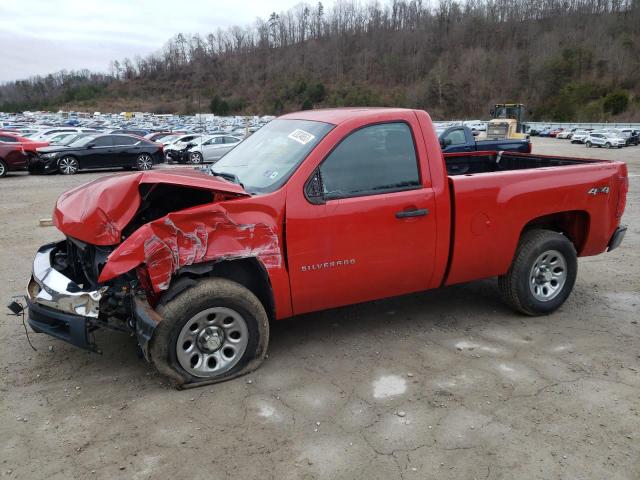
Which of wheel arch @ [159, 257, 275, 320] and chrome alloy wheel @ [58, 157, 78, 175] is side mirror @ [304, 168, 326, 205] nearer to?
wheel arch @ [159, 257, 275, 320]

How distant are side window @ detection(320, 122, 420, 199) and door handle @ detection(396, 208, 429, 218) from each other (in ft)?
0.64

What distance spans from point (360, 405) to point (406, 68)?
12100 centimetres

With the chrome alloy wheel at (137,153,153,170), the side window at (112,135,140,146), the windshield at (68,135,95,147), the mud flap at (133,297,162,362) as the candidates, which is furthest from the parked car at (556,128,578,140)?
the mud flap at (133,297,162,362)

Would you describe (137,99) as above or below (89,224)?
above

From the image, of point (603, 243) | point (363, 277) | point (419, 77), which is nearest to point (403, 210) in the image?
point (363, 277)

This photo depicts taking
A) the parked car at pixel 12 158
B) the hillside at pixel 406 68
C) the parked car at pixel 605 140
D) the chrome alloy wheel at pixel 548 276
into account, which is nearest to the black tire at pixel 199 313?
the chrome alloy wheel at pixel 548 276

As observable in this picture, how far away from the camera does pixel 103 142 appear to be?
19.5 m

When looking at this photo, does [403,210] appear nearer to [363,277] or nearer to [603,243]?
[363,277]

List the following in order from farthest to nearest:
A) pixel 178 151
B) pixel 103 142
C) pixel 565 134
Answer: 1. pixel 565 134
2. pixel 178 151
3. pixel 103 142

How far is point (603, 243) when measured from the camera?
210 inches

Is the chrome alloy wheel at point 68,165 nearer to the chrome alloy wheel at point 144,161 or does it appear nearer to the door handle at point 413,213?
the chrome alloy wheel at point 144,161

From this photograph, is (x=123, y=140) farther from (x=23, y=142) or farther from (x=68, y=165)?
(x=23, y=142)

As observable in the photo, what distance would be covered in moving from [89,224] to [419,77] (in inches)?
4660

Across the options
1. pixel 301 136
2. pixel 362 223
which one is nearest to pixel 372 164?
pixel 362 223
